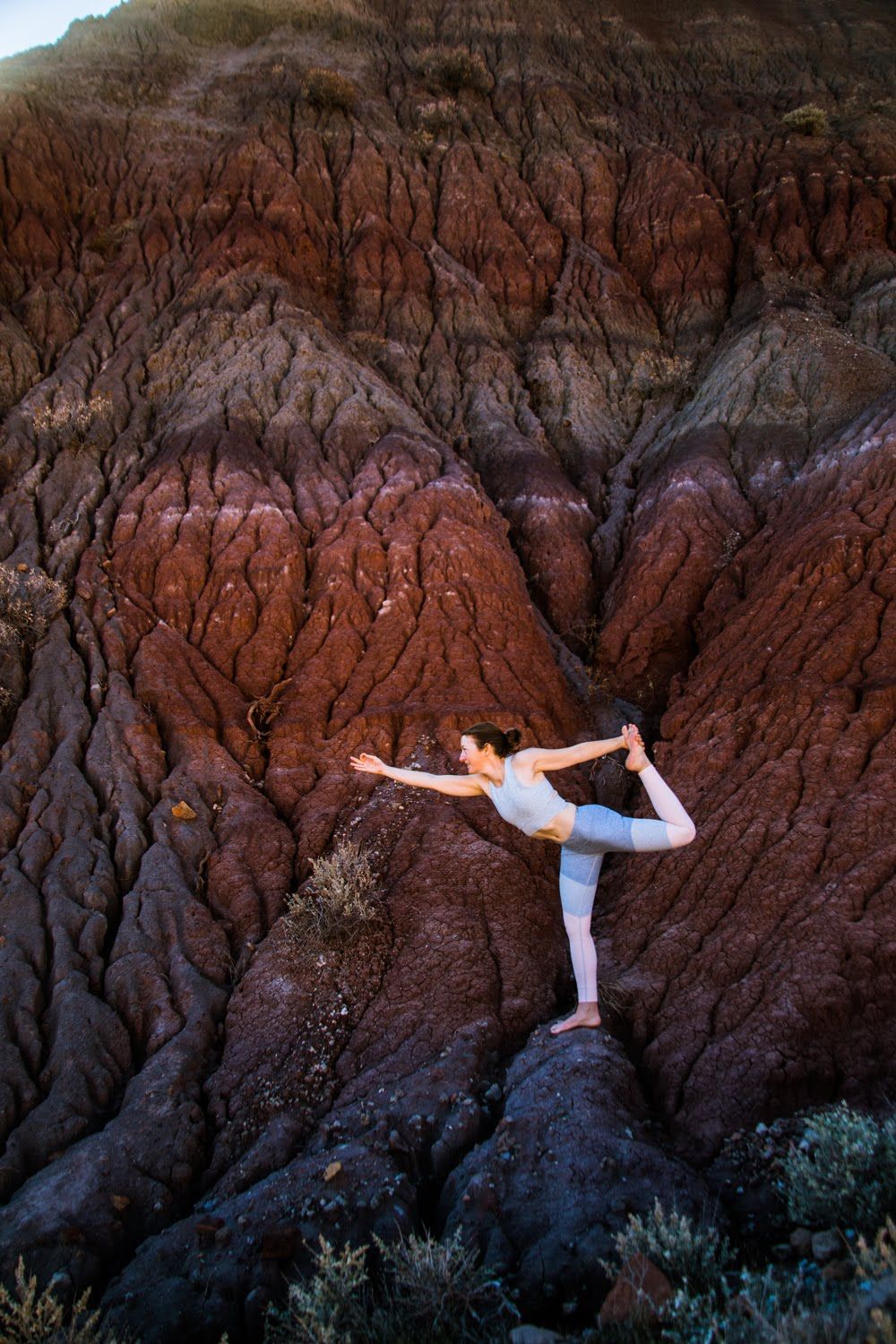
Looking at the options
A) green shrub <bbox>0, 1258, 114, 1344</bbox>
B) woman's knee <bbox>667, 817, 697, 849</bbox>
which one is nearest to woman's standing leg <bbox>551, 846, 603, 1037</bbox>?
woman's knee <bbox>667, 817, 697, 849</bbox>

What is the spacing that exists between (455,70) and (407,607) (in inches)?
930

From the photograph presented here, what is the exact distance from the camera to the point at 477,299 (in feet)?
Answer: 67.2

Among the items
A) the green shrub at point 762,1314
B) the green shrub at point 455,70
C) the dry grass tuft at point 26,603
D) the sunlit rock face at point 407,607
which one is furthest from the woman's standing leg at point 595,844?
the green shrub at point 455,70

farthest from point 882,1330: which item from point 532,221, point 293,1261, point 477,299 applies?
point 532,221

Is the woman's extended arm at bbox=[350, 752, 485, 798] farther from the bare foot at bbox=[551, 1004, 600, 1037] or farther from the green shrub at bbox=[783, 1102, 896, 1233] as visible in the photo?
the green shrub at bbox=[783, 1102, 896, 1233]

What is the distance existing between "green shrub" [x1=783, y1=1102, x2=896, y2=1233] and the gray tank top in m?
2.44

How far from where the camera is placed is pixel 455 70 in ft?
82.9

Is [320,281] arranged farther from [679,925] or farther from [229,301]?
[679,925]

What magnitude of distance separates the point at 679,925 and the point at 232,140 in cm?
2445

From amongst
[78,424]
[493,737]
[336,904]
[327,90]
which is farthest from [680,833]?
[327,90]

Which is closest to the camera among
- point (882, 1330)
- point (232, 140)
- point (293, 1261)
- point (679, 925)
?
point (882, 1330)

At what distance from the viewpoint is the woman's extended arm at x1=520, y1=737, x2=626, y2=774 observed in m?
5.17

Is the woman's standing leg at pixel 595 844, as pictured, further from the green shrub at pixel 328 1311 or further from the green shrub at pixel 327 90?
the green shrub at pixel 327 90

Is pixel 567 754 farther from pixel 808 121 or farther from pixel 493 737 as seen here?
pixel 808 121
